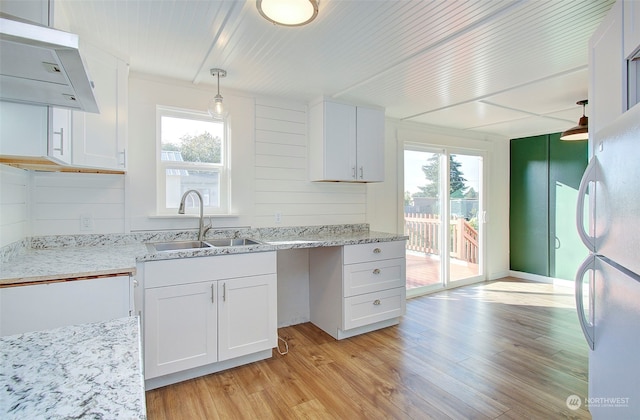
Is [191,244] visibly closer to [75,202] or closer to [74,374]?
[75,202]

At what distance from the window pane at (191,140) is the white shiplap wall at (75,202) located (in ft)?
1.52

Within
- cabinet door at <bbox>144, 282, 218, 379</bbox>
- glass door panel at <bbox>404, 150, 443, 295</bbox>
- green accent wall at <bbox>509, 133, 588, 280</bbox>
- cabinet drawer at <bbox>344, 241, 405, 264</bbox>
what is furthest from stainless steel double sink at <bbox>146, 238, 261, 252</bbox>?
green accent wall at <bbox>509, 133, 588, 280</bbox>

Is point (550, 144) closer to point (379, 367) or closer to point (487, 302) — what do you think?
point (487, 302)

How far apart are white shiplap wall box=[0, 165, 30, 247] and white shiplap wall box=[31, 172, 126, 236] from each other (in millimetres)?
78

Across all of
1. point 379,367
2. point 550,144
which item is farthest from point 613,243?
point 550,144

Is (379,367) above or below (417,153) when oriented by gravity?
below

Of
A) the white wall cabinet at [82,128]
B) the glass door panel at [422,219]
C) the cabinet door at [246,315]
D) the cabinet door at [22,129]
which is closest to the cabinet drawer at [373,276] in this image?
the cabinet door at [246,315]

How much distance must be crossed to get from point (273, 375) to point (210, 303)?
696 mm

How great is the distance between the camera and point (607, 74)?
1.48 metres

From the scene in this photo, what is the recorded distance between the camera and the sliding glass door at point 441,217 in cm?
427

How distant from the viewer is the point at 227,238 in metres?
2.91

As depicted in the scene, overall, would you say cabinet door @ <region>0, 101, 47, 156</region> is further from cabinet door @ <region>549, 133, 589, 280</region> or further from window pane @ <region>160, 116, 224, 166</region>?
cabinet door @ <region>549, 133, 589, 280</region>

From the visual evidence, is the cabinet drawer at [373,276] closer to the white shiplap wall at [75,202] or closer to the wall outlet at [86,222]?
the white shiplap wall at [75,202]

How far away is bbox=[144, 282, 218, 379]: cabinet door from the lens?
2.07 m
